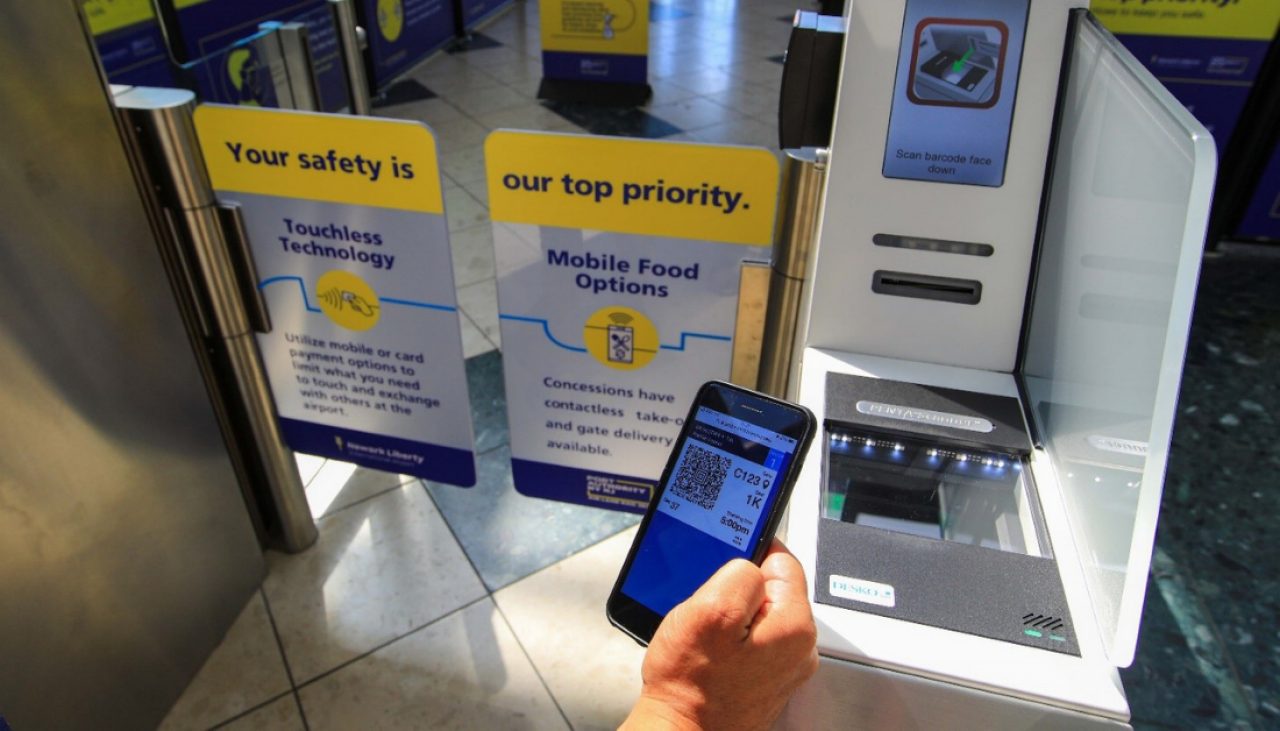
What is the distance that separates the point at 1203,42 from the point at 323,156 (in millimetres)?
3488

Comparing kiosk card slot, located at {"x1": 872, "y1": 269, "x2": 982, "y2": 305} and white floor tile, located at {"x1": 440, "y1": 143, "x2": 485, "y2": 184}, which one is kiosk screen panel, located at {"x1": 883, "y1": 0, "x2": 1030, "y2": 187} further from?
white floor tile, located at {"x1": 440, "y1": 143, "x2": 485, "y2": 184}

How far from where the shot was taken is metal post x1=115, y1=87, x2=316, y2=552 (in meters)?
1.47

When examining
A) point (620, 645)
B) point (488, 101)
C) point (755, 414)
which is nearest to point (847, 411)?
point (755, 414)

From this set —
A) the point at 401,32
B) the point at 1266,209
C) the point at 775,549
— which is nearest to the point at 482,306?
the point at 775,549

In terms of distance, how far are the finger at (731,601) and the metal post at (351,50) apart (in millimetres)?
1552

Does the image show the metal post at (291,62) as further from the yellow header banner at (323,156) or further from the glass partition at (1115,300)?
the glass partition at (1115,300)

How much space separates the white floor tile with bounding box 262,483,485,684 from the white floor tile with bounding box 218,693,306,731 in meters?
0.07

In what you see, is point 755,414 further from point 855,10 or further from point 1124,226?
point 855,10

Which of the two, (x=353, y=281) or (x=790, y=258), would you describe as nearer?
(x=790, y=258)

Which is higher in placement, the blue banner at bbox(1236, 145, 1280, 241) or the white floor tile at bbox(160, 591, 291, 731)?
the blue banner at bbox(1236, 145, 1280, 241)

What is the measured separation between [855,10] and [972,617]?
0.80m

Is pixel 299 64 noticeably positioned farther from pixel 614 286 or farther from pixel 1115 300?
pixel 1115 300

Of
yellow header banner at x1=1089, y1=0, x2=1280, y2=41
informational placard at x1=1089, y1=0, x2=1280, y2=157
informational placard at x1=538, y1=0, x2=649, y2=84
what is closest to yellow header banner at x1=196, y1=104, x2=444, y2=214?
yellow header banner at x1=1089, y1=0, x2=1280, y2=41

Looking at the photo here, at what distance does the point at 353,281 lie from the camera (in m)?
Result: 1.62
